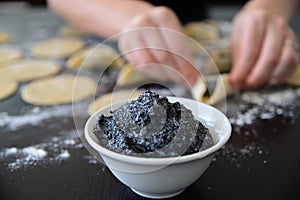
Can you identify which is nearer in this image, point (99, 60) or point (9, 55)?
point (99, 60)

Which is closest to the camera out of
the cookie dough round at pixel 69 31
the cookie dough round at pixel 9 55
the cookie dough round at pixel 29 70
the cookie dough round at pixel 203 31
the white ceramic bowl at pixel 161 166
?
the white ceramic bowl at pixel 161 166

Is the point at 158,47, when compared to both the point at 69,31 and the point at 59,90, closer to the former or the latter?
the point at 59,90

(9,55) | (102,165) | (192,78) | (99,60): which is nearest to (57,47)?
(9,55)

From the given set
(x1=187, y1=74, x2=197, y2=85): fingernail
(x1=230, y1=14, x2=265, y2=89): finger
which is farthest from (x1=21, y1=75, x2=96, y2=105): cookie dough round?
(x1=230, y1=14, x2=265, y2=89): finger

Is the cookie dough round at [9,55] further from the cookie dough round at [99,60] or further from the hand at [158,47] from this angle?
the hand at [158,47]

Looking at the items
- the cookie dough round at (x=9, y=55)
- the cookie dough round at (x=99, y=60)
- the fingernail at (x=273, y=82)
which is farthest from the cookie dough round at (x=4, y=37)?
the fingernail at (x=273, y=82)
